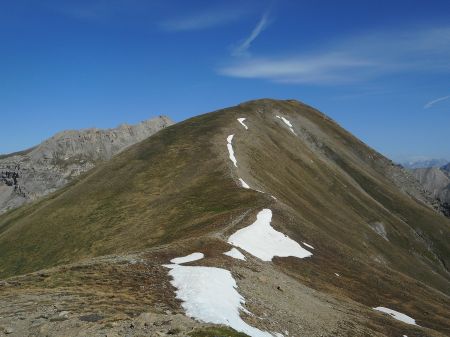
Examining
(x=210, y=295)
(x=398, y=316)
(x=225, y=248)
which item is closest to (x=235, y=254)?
(x=225, y=248)

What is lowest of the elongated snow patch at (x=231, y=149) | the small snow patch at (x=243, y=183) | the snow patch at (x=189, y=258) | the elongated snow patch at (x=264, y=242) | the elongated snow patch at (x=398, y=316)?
the elongated snow patch at (x=398, y=316)

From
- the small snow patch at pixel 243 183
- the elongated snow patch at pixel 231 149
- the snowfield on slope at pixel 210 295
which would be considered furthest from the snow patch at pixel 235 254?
the elongated snow patch at pixel 231 149

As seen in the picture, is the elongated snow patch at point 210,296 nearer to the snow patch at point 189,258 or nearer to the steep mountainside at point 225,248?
the steep mountainside at point 225,248

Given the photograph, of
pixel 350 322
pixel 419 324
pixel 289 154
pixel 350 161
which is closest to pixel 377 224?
pixel 289 154

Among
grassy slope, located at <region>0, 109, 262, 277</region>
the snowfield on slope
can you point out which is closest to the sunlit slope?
grassy slope, located at <region>0, 109, 262, 277</region>

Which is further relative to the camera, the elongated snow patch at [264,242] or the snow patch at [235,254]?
the elongated snow patch at [264,242]

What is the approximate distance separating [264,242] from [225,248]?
7866 mm

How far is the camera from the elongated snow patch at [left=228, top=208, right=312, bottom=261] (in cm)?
3950

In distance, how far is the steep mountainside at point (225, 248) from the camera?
72.3 ft

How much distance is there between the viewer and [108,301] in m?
21.6

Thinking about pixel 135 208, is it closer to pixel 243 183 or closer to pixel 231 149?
pixel 243 183

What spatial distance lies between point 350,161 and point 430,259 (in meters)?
46.8

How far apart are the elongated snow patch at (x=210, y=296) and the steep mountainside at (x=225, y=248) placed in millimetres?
134

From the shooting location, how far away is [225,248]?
35.8 metres
